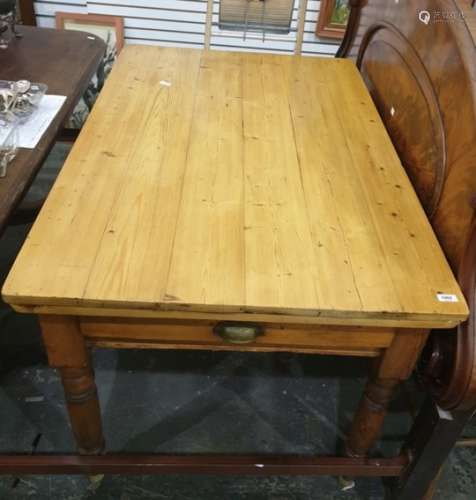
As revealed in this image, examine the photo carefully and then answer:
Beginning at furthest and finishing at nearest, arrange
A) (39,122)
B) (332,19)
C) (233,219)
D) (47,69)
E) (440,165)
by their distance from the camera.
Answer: (332,19), (47,69), (39,122), (440,165), (233,219)

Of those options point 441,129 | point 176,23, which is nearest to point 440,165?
point 441,129

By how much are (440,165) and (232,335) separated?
2.13 ft

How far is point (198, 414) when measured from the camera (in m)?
1.60

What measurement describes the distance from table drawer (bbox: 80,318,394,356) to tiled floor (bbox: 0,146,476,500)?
24.0 inches

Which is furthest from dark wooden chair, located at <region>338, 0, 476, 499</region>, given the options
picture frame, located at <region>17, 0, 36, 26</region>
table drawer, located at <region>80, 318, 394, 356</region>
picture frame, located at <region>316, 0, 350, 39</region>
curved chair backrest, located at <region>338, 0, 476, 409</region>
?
picture frame, located at <region>17, 0, 36, 26</region>

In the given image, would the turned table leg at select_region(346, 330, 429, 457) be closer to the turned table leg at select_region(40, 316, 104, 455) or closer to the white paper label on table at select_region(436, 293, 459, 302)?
the white paper label on table at select_region(436, 293, 459, 302)

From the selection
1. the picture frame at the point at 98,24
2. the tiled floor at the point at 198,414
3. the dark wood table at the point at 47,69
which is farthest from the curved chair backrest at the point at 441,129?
the picture frame at the point at 98,24

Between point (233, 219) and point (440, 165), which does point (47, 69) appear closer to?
point (233, 219)

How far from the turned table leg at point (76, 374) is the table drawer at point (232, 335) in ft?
0.10

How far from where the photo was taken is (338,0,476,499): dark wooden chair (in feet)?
3.31

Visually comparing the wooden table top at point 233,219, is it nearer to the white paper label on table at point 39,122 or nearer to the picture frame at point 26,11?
the white paper label on table at point 39,122

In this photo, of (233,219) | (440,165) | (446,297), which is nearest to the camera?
(446,297)

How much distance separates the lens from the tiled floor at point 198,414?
1431 millimetres

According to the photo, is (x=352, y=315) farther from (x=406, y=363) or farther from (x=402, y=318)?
(x=406, y=363)
